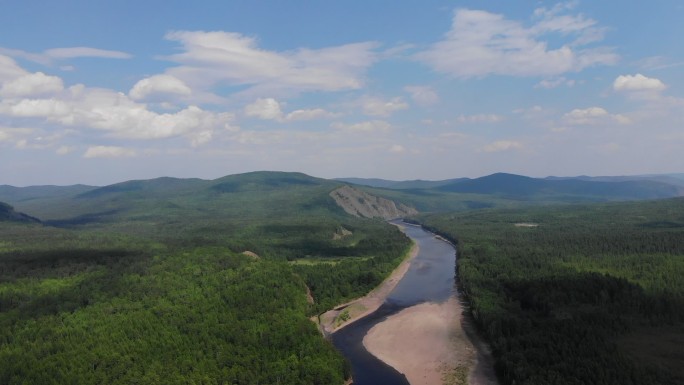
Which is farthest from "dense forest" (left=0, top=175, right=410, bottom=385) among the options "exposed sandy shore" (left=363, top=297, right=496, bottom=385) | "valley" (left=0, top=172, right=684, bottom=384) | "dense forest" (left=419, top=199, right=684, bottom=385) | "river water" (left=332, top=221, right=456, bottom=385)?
"dense forest" (left=419, top=199, right=684, bottom=385)

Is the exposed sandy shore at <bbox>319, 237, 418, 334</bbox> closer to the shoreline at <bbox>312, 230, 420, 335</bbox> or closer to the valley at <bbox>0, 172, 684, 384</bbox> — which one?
the shoreline at <bbox>312, 230, 420, 335</bbox>

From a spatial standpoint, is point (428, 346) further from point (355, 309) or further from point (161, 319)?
point (161, 319)

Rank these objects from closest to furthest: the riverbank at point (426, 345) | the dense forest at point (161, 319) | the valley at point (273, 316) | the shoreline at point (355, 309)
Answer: the dense forest at point (161, 319)
the valley at point (273, 316)
the riverbank at point (426, 345)
the shoreline at point (355, 309)

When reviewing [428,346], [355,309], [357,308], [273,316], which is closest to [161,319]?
[273,316]

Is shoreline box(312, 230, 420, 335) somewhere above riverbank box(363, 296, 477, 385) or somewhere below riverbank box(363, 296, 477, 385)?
above

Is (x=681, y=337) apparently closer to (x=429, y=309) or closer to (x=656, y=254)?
(x=429, y=309)

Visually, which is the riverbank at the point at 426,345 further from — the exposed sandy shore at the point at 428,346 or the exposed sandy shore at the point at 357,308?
the exposed sandy shore at the point at 357,308

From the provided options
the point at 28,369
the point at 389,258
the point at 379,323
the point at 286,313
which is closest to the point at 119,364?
the point at 28,369

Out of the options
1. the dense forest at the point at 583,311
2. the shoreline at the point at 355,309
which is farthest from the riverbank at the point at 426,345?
the shoreline at the point at 355,309
